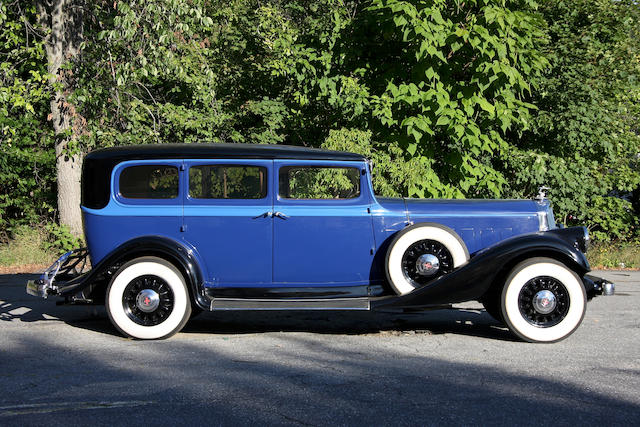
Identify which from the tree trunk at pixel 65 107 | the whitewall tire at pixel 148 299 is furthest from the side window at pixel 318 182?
the tree trunk at pixel 65 107

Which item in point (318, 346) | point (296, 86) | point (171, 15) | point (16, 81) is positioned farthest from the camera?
point (296, 86)

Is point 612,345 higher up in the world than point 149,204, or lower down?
lower down

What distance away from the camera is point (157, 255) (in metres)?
6.50

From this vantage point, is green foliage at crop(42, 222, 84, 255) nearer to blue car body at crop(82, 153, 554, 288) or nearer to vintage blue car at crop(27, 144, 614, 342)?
vintage blue car at crop(27, 144, 614, 342)

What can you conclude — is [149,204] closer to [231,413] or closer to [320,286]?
[320,286]

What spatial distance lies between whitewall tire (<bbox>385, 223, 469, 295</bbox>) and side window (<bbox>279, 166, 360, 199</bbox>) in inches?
28.5

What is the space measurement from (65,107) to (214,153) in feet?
22.6

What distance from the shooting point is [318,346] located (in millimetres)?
6148

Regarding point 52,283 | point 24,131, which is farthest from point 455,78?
point 24,131

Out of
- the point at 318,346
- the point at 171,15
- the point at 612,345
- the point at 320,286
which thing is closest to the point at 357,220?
the point at 320,286

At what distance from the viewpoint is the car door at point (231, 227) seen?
21.6 ft

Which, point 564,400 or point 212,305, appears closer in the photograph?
point 564,400

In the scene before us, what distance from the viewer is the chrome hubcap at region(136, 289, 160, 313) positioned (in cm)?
638

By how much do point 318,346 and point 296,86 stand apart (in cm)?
734
